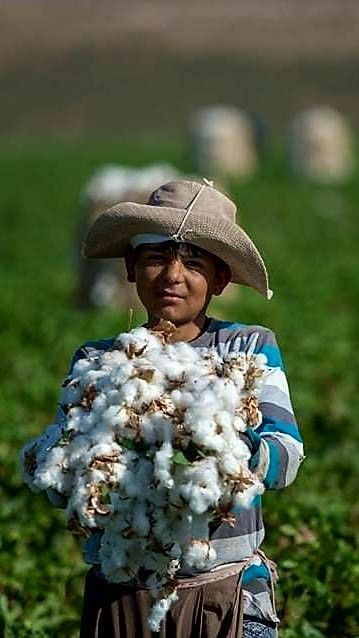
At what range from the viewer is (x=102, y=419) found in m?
3.74

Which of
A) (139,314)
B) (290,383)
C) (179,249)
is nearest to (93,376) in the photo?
(179,249)

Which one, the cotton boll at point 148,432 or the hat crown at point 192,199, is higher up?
the hat crown at point 192,199

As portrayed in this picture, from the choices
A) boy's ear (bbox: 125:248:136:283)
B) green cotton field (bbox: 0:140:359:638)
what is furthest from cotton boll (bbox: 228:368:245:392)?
green cotton field (bbox: 0:140:359:638)

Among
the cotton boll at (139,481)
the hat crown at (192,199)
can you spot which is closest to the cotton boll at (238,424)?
the cotton boll at (139,481)

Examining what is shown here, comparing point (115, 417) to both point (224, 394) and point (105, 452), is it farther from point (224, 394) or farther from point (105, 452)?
point (224, 394)

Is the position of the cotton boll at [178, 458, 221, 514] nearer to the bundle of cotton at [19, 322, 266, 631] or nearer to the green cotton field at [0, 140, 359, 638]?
the bundle of cotton at [19, 322, 266, 631]

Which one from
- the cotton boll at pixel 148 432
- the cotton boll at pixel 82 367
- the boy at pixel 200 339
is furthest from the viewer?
the boy at pixel 200 339

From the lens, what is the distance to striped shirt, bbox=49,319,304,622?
12.7ft

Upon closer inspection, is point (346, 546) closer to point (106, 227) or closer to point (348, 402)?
point (106, 227)

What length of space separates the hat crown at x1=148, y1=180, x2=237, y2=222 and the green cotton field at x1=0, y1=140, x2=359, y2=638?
1745 millimetres

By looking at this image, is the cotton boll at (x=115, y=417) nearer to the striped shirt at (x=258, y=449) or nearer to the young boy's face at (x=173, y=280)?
the striped shirt at (x=258, y=449)

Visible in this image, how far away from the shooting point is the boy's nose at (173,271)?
4.14 meters

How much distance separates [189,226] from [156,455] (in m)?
0.73

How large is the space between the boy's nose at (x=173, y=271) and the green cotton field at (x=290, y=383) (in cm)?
171
